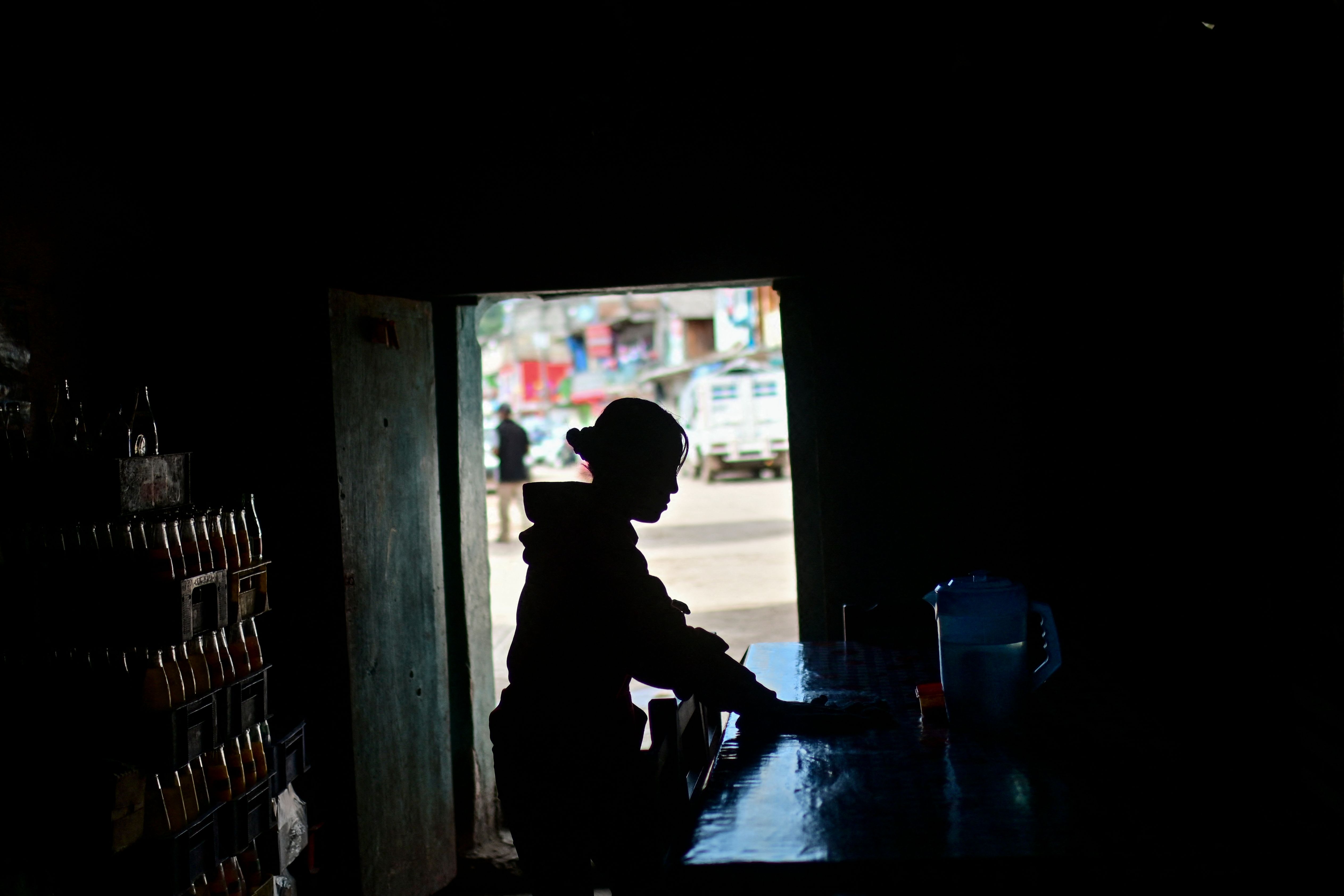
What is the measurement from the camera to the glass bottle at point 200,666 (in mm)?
2971

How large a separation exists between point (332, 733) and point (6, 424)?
159 cm

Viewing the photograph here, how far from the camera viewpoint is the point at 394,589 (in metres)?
4.00

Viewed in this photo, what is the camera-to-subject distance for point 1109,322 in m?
3.87

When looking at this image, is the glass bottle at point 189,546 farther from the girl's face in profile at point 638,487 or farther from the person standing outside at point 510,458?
the person standing outside at point 510,458

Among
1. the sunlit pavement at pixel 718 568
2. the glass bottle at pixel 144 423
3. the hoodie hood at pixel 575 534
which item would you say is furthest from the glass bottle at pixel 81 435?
the sunlit pavement at pixel 718 568

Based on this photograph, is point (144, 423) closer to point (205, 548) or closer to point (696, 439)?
point (205, 548)

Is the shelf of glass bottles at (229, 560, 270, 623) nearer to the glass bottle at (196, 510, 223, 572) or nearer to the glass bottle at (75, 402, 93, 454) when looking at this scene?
the glass bottle at (196, 510, 223, 572)

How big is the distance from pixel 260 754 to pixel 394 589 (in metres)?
0.88

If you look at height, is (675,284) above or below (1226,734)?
above

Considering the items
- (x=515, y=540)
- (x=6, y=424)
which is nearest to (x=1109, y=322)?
(x=6, y=424)

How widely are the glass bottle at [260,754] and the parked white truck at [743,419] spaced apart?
20.6 m

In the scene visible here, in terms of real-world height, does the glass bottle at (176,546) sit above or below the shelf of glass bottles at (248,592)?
above

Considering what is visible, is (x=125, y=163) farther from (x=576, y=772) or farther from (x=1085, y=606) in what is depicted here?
(x=1085, y=606)

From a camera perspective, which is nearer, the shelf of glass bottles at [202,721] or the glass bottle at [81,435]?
the shelf of glass bottles at [202,721]
